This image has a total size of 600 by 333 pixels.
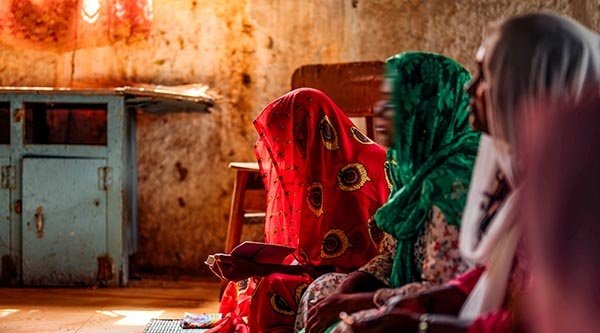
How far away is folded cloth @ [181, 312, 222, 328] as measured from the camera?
3.82 metres

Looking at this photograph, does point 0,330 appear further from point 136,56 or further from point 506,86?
point 506,86

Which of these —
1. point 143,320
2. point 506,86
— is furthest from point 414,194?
point 143,320

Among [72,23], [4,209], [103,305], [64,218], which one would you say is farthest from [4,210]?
[72,23]

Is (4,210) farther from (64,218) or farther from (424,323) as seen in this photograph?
(424,323)

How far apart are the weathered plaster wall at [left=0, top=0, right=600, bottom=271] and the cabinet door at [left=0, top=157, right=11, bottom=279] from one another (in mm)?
800

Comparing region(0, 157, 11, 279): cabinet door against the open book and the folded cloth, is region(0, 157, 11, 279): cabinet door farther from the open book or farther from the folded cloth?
the open book

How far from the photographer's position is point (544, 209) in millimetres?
1484

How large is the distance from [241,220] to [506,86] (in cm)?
307

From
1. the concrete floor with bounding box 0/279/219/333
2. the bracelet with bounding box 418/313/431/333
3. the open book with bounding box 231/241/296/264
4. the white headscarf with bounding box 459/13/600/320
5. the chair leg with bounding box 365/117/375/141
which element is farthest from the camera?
the chair leg with bounding box 365/117/375/141

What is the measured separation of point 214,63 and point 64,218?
147 centimetres

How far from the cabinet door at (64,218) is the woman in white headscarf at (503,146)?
353 centimetres

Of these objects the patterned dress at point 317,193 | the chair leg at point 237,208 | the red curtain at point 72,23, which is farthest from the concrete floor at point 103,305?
the red curtain at point 72,23

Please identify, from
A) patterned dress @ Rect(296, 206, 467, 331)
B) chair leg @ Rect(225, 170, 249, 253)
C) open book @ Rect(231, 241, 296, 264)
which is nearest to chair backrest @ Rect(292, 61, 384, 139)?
chair leg @ Rect(225, 170, 249, 253)

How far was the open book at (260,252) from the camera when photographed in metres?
2.93
